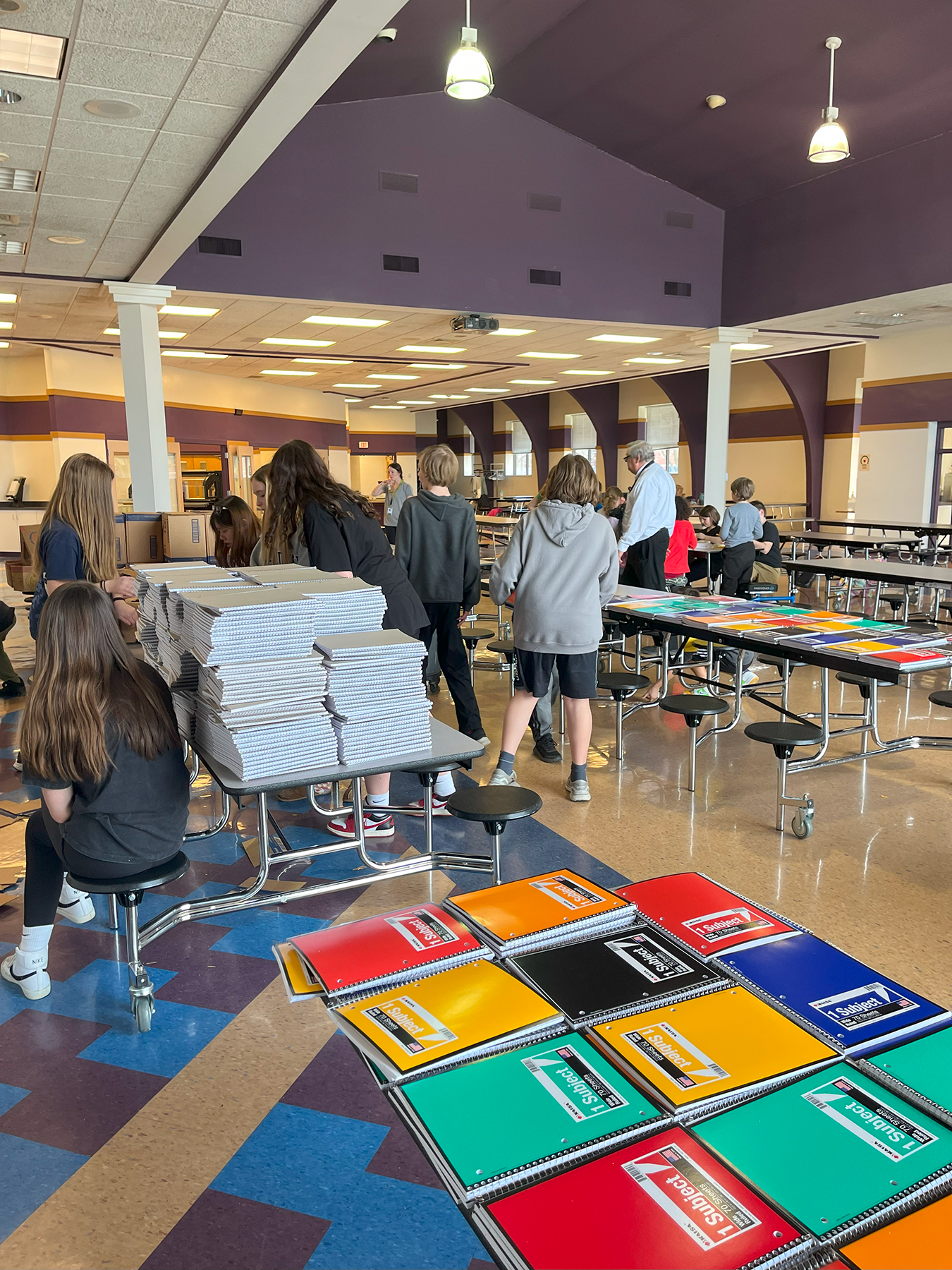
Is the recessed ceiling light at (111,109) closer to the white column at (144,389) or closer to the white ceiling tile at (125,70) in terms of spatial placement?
the white ceiling tile at (125,70)

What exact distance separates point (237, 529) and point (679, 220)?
835cm

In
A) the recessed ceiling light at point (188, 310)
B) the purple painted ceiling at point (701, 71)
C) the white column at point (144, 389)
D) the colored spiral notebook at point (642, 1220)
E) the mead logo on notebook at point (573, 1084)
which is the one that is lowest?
the colored spiral notebook at point (642, 1220)

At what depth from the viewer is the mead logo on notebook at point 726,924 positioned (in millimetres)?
1424

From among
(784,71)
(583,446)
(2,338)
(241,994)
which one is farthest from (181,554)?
(583,446)

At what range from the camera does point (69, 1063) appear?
2219 millimetres

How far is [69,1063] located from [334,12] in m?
3.79

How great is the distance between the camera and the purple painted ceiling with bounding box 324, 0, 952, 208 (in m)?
7.20

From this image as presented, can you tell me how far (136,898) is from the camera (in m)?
2.39

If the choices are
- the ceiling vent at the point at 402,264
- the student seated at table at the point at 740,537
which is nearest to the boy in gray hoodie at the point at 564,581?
the student seated at table at the point at 740,537

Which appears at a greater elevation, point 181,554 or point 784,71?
point 784,71

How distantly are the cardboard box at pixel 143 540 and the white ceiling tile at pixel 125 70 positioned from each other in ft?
9.00

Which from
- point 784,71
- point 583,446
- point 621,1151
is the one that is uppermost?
point 784,71

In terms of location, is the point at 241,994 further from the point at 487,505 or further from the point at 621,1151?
the point at 487,505

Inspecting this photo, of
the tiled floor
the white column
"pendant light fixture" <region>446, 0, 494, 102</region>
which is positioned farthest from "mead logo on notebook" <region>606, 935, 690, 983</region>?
the white column
